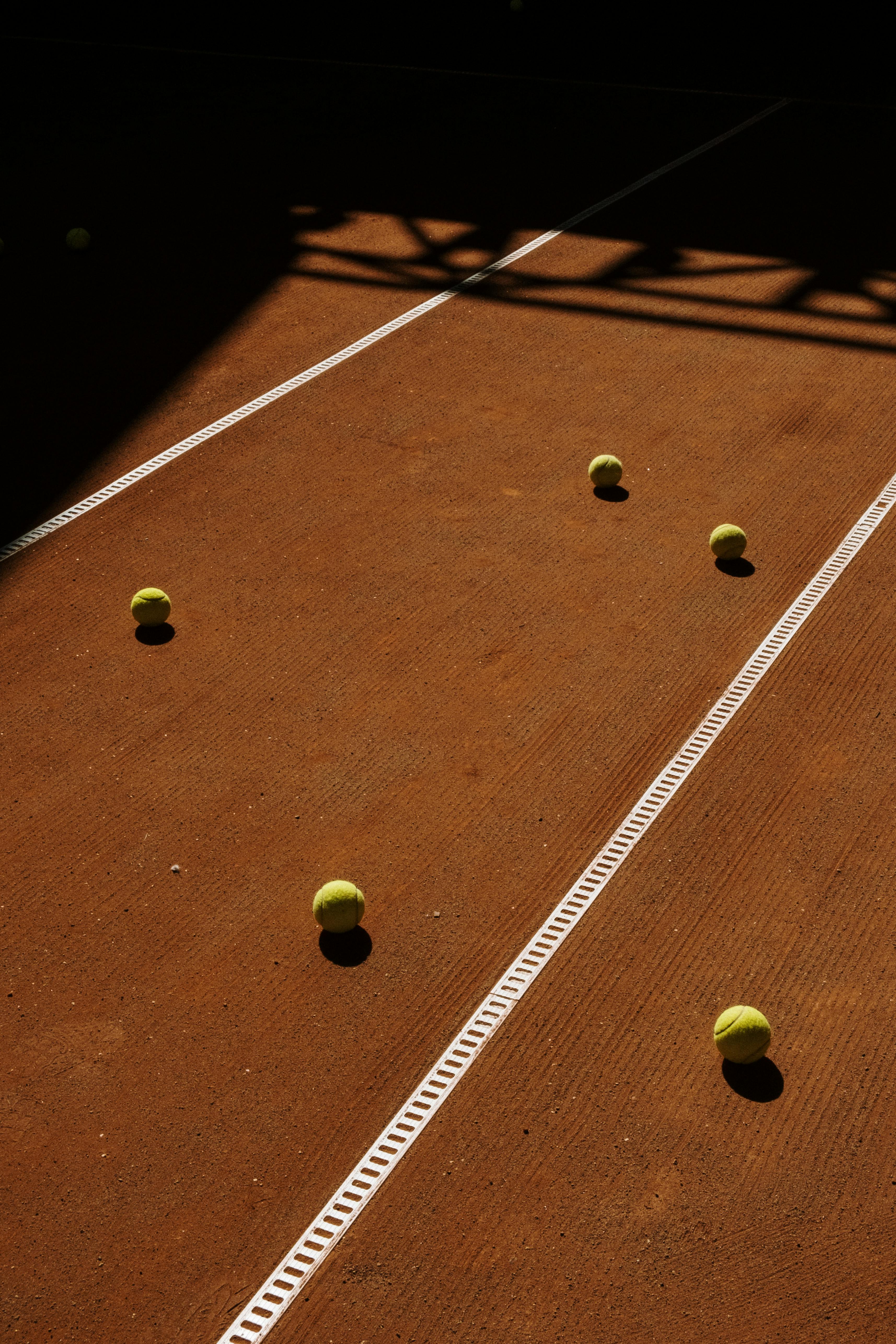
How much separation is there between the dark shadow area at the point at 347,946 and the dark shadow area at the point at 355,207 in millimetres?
4736

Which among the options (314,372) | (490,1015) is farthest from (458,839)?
(314,372)

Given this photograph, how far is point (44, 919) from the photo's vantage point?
259 inches

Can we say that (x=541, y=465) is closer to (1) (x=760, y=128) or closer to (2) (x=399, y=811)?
(2) (x=399, y=811)

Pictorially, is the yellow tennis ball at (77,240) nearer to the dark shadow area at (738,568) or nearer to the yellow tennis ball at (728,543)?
the yellow tennis ball at (728,543)

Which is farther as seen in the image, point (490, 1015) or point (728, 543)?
point (728, 543)

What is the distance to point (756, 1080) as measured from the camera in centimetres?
579

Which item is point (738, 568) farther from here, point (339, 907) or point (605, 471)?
point (339, 907)

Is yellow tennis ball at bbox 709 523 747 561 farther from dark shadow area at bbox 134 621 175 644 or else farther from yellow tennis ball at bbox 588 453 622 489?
dark shadow area at bbox 134 621 175 644

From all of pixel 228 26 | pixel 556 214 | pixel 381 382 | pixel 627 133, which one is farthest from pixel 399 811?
pixel 228 26

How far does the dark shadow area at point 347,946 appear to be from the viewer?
6371mm

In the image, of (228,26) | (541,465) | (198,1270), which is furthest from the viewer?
(228,26)

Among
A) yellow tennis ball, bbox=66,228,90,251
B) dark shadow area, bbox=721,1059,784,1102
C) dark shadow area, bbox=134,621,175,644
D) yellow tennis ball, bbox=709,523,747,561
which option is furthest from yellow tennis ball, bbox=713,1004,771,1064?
yellow tennis ball, bbox=66,228,90,251

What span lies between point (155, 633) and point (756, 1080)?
15.5 feet

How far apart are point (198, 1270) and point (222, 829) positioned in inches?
98.4
